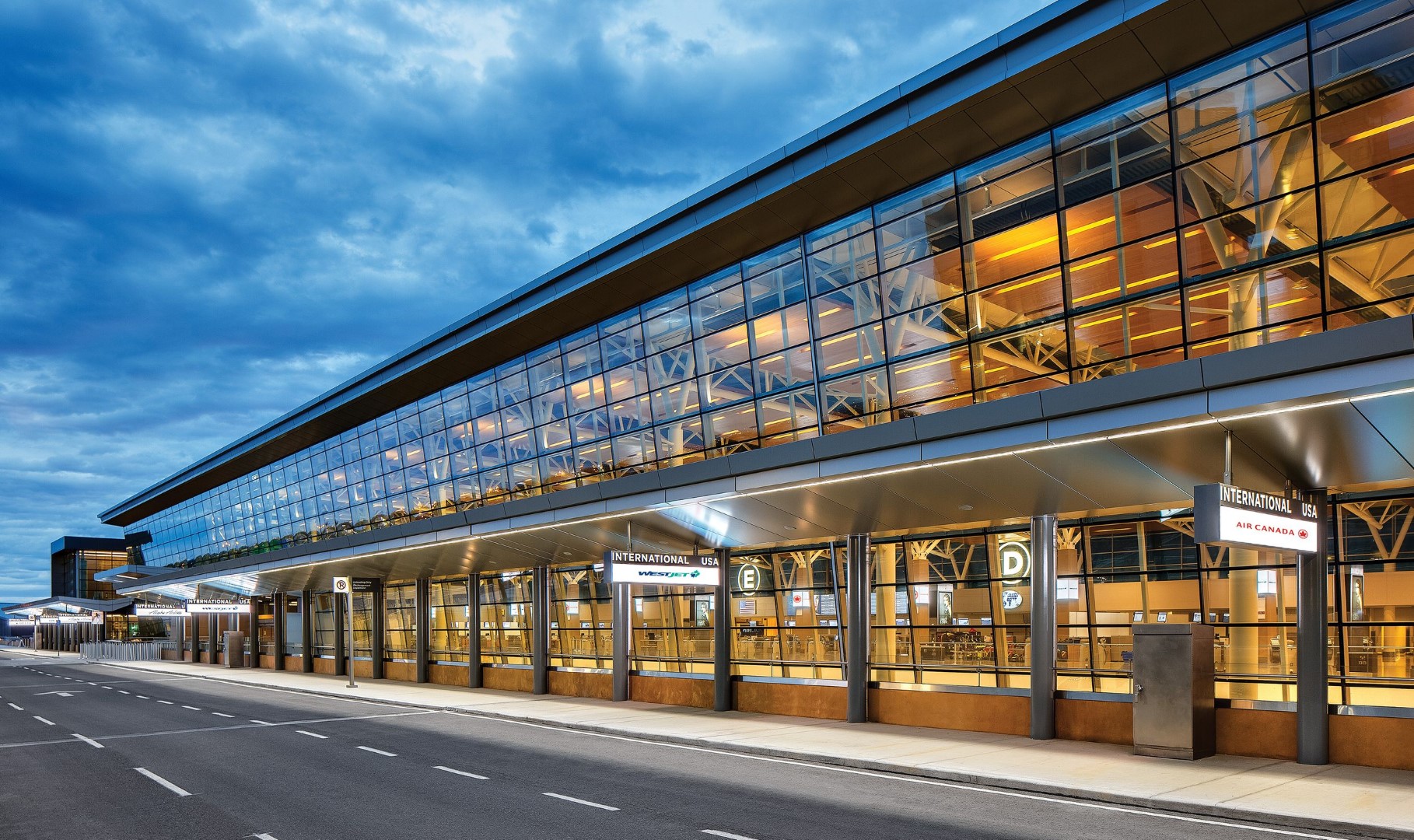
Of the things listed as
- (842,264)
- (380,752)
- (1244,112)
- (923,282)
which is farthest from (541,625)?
(1244,112)

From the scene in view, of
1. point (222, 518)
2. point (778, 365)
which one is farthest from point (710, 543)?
point (222, 518)

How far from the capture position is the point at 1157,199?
1650cm

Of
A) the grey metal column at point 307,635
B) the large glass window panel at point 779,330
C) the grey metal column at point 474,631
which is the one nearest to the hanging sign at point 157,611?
the grey metal column at point 307,635

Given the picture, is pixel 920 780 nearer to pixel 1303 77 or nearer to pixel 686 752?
pixel 686 752

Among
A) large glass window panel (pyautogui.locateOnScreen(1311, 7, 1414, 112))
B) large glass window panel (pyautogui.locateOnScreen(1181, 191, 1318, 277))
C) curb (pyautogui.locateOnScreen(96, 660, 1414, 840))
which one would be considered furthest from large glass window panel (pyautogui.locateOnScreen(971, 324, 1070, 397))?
curb (pyautogui.locateOnScreen(96, 660, 1414, 840))

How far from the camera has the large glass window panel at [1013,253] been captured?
1827 centimetres

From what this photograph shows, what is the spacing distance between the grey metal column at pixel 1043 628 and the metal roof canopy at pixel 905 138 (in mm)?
7056

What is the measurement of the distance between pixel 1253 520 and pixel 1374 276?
4.57 m

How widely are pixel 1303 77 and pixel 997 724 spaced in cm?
1184

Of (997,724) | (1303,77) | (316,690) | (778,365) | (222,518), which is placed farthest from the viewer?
(222,518)

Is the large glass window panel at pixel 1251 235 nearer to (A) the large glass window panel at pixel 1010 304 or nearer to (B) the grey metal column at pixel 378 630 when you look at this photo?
(A) the large glass window panel at pixel 1010 304

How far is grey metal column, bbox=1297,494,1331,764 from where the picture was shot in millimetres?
14672

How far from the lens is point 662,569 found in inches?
909

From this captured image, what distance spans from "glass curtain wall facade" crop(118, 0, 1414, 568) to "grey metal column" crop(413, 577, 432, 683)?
1253 cm
